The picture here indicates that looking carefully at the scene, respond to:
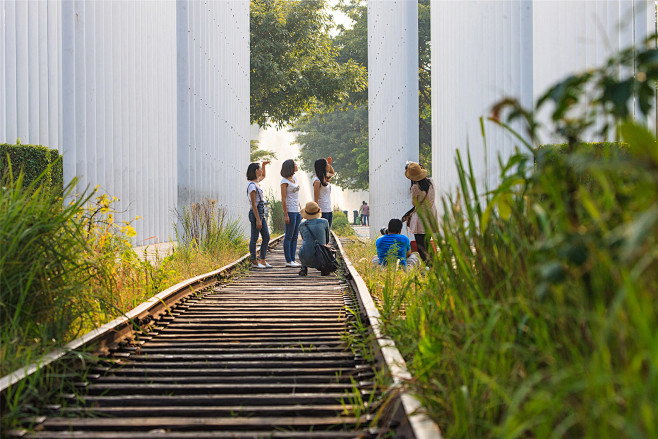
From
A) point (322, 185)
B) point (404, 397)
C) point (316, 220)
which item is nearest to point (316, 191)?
point (322, 185)

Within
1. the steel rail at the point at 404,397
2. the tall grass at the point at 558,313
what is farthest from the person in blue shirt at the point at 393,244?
the tall grass at the point at 558,313

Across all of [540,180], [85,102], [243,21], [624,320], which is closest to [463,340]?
[540,180]

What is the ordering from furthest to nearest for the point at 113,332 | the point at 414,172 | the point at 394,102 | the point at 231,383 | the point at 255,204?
1. the point at 394,102
2. the point at 255,204
3. the point at 414,172
4. the point at 113,332
5. the point at 231,383

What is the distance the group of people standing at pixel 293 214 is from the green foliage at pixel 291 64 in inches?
736

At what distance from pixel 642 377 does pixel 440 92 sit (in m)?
14.8

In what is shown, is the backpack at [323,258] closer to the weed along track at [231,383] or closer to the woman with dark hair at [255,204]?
the woman with dark hair at [255,204]

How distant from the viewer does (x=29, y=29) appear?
35.2ft

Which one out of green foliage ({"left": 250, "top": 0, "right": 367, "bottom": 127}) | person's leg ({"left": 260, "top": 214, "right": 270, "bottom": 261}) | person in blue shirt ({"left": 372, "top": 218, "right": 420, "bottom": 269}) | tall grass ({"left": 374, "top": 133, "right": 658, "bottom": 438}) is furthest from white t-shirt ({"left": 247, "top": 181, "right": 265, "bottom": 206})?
green foliage ({"left": 250, "top": 0, "right": 367, "bottom": 127})

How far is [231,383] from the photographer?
3.74m

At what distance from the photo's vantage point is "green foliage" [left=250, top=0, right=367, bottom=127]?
2959 centimetres

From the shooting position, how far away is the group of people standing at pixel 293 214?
31.8ft

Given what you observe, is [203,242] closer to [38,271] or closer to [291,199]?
[291,199]

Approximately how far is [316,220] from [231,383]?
19.9ft

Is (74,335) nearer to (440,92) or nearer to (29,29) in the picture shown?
(29,29)
